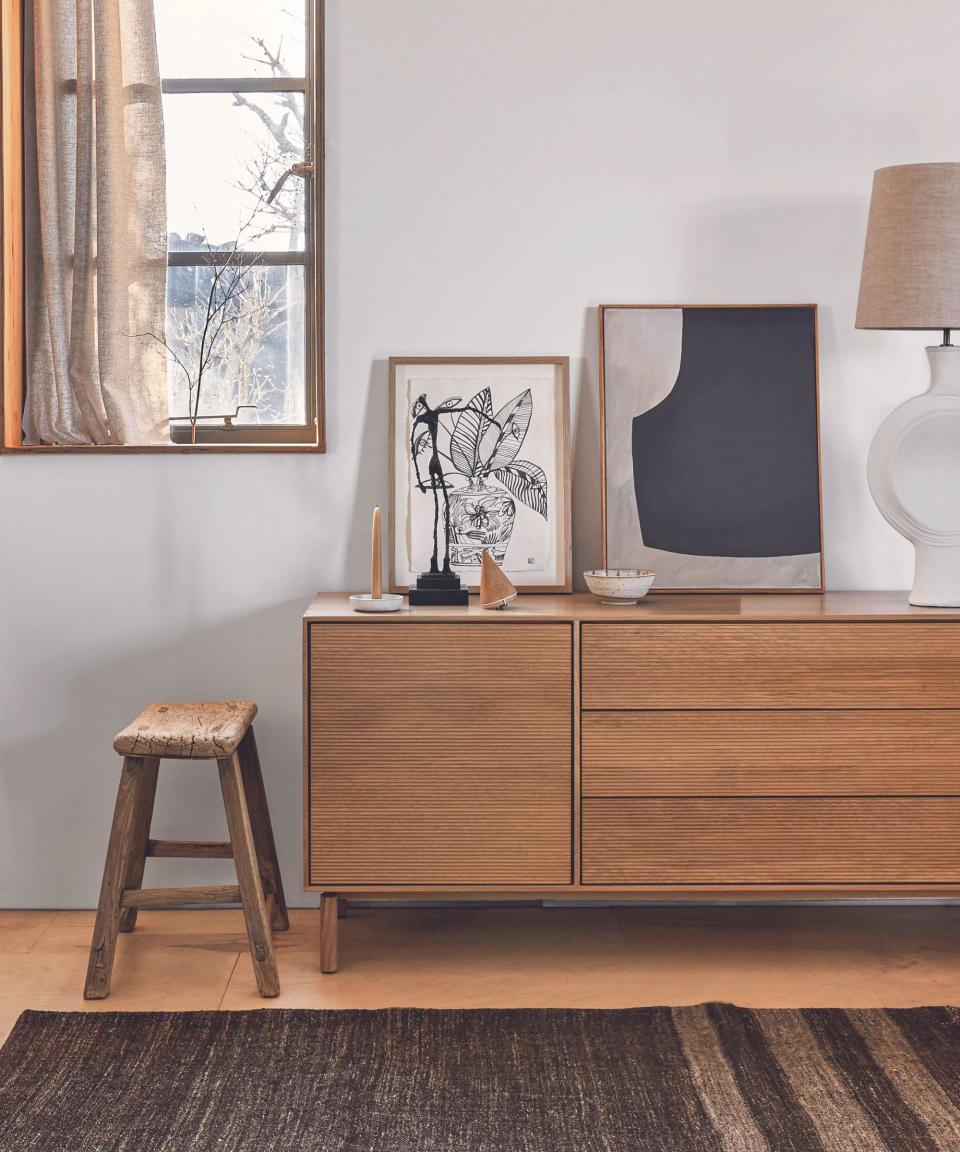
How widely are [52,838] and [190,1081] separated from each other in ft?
3.26

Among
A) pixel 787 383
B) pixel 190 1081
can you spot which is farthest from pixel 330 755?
pixel 787 383

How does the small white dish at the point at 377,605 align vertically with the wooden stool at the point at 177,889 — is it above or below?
above

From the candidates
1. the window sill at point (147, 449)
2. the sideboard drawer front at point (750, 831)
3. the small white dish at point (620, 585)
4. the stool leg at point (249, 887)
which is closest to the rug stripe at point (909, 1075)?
the sideboard drawer front at point (750, 831)

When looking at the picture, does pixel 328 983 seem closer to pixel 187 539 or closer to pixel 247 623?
pixel 247 623

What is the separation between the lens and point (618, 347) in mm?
2596

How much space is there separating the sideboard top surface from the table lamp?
0.43ft

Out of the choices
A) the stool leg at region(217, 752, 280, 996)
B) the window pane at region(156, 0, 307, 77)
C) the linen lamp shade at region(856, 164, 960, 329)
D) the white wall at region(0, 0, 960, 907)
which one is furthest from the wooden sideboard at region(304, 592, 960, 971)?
the window pane at region(156, 0, 307, 77)

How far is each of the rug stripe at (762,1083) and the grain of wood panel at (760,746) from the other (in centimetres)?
43

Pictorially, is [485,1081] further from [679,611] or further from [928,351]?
[928,351]

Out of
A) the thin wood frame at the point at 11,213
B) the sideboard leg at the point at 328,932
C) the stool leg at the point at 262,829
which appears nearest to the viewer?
the sideboard leg at the point at 328,932

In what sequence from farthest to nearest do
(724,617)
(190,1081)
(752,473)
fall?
(752,473), (724,617), (190,1081)

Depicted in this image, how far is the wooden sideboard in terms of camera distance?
221 centimetres

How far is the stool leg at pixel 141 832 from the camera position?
2340 millimetres

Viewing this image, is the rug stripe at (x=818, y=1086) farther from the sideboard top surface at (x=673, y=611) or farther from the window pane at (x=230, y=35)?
the window pane at (x=230, y=35)
